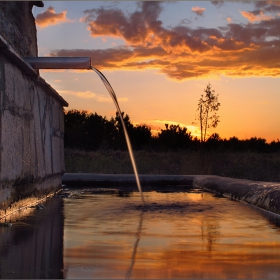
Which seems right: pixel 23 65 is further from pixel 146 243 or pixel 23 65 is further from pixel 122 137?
pixel 122 137

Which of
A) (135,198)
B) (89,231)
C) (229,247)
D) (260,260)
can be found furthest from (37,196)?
(260,260)

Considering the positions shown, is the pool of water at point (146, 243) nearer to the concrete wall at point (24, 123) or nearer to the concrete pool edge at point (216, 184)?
the concrete pool edge at point (216, 184)

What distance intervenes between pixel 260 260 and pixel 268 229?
5.52ft

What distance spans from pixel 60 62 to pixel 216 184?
13.9 ft

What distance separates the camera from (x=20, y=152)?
7.15 m

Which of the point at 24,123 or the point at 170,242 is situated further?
the point at 24,123

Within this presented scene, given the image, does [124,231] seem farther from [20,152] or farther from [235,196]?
[235,196]

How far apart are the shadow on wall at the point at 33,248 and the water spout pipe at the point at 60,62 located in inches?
98.3

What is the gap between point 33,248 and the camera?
4207 mm

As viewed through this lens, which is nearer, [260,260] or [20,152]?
[260,260]

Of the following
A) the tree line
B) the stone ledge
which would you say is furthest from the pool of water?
the tree line

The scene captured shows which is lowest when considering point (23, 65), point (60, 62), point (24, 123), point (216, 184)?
point (216, 184)

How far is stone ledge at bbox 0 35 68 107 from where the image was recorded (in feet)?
19.5

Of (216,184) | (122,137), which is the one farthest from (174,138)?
(216,184)
